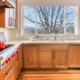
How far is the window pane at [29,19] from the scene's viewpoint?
4.67m

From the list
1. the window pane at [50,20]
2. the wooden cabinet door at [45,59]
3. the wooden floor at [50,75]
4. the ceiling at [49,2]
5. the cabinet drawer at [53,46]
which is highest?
the ceiling at [49,2]

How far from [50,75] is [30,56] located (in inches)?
31.8

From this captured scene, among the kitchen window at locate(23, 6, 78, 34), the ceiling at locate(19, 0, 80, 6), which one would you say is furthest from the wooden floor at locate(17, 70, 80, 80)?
the ceiling at locate(19, 0, 80, 6)

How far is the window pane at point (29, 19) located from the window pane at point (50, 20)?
0.58 ft

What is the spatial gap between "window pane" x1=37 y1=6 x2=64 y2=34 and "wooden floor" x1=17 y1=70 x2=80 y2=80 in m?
1.51

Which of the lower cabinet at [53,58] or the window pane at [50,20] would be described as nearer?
the lower cabinet at [53,58]

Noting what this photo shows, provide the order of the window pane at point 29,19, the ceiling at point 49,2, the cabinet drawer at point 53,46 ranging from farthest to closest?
the window pane at point 29,19 → the ceiling at point 49,2 → the cabinet drawer at point 53,46

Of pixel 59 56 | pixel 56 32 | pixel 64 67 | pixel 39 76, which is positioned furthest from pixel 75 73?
pixel 56 32

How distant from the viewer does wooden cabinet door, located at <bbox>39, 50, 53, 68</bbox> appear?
153 inches

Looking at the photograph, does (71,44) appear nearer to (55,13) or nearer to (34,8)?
(55,13)

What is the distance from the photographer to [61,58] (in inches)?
153

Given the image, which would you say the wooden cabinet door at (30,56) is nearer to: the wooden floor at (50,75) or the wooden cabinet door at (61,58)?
the wooden floor at (50,75)

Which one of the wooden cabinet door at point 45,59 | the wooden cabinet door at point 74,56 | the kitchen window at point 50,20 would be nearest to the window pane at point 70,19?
the kitchen window at point 50,20

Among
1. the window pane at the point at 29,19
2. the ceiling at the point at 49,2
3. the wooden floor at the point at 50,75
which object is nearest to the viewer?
the wooden floor at the point at 50,75
